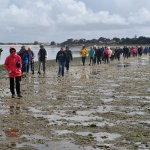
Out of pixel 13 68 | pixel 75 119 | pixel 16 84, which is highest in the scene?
pixel 13 68

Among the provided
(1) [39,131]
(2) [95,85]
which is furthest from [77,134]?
(2) [95,85]

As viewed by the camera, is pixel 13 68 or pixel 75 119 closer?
pixel 75 119

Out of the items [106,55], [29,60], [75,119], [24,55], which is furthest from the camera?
[106,55]

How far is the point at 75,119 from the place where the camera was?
12.4 m

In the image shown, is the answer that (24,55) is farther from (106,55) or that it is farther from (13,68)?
(106,55)

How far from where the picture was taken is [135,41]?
176000mm

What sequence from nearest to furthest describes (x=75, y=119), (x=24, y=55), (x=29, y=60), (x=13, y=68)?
(x=75, y=119) → (x=13, y=68) → (x=24, y=55) → (x=29, y=60)

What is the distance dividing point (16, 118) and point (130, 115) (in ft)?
10.3

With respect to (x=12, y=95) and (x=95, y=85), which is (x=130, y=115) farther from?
(x=95, y=85)

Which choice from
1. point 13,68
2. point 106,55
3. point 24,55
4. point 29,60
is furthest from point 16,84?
point 106,55

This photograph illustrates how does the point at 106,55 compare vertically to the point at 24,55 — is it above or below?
below

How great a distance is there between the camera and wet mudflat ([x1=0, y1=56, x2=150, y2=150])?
9570mm

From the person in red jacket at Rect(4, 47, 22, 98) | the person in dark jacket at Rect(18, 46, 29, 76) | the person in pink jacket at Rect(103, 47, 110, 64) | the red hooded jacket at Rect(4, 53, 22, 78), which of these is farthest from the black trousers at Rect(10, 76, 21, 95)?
the person in pink jacket at Rect(103, 47, 110, 64)

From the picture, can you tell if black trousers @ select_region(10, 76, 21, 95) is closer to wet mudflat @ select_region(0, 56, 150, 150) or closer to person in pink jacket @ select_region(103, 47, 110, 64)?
wet mudflat @ select_region(0, 56, 150, 150)
